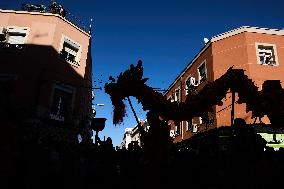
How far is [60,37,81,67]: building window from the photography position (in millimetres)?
19438

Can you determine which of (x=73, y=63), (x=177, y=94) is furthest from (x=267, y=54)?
(x=73, y=63)

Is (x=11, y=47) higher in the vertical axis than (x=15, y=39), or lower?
lower

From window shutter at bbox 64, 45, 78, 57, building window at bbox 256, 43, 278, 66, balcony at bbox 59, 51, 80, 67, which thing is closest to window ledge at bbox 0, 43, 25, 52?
balcony at bbox 59, 51, 80, 67

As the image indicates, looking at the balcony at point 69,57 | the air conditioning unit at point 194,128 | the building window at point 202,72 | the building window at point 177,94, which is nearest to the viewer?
the balcony at point 69,57

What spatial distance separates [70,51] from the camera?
19969 millimetres

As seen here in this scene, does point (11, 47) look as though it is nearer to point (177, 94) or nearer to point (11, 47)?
point (11, 47)

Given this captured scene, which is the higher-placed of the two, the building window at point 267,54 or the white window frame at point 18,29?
the white window frame at point 18,29

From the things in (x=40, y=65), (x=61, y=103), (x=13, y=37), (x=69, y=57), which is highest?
(x=13, y=37)

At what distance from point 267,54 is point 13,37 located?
16.8 meters

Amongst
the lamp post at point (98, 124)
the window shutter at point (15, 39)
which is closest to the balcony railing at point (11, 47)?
the window shutter at point (15, 39)

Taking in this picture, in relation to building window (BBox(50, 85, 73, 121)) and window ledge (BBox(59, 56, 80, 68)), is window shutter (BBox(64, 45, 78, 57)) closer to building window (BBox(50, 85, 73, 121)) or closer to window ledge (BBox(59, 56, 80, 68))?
window ledge (BBox(59, 56, 80, 68))

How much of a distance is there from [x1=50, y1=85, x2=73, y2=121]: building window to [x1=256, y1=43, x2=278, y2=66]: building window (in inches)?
499

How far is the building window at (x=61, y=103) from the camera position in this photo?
58.4 ft

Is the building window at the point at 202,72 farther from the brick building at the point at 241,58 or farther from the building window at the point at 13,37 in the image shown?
the building window at the point at 13,37
